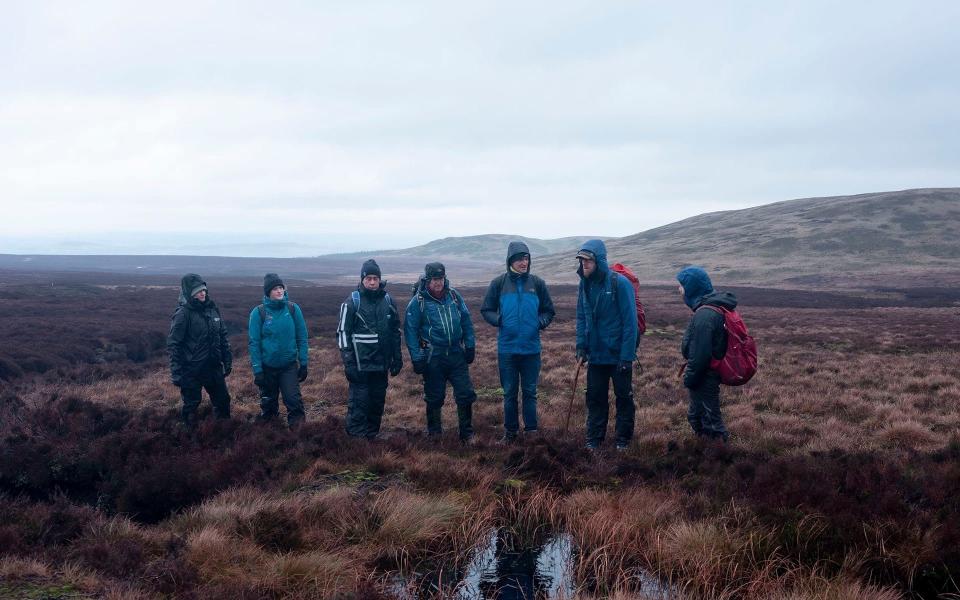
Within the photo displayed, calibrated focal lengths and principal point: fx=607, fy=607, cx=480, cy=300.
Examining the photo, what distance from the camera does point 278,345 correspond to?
27.8ft

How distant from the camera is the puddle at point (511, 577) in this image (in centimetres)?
401

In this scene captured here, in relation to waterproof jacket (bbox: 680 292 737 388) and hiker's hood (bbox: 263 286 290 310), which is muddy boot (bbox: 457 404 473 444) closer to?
waterproof jacket (bbox: 680 292 737 388)

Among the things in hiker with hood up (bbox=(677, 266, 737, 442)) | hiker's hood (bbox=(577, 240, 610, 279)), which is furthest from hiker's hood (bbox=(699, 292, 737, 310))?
hiker's hood (bbox=(577, 240, 610, 279))

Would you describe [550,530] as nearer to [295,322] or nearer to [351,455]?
[351,455]

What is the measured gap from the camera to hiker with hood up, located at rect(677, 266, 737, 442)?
652 centimetres

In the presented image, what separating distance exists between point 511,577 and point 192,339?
244 inches

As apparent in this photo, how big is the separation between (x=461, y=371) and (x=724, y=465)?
330 cm

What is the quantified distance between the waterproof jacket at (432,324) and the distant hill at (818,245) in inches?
2296

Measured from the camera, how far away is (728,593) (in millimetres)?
3830

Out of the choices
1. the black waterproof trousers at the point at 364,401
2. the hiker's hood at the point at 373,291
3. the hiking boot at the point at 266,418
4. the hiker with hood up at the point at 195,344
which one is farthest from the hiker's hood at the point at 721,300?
the hiker with hood up at the point at 195,344

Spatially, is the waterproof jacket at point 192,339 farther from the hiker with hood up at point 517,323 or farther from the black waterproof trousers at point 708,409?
the black waterproof trousers at point 708,409

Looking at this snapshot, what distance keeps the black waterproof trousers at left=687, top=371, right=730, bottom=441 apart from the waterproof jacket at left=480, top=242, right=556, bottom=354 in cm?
195

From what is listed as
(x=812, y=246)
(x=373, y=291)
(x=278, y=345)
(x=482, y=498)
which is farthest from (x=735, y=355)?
(x=812, y=246)

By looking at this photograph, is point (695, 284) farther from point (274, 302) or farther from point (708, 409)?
point (274, 302)
